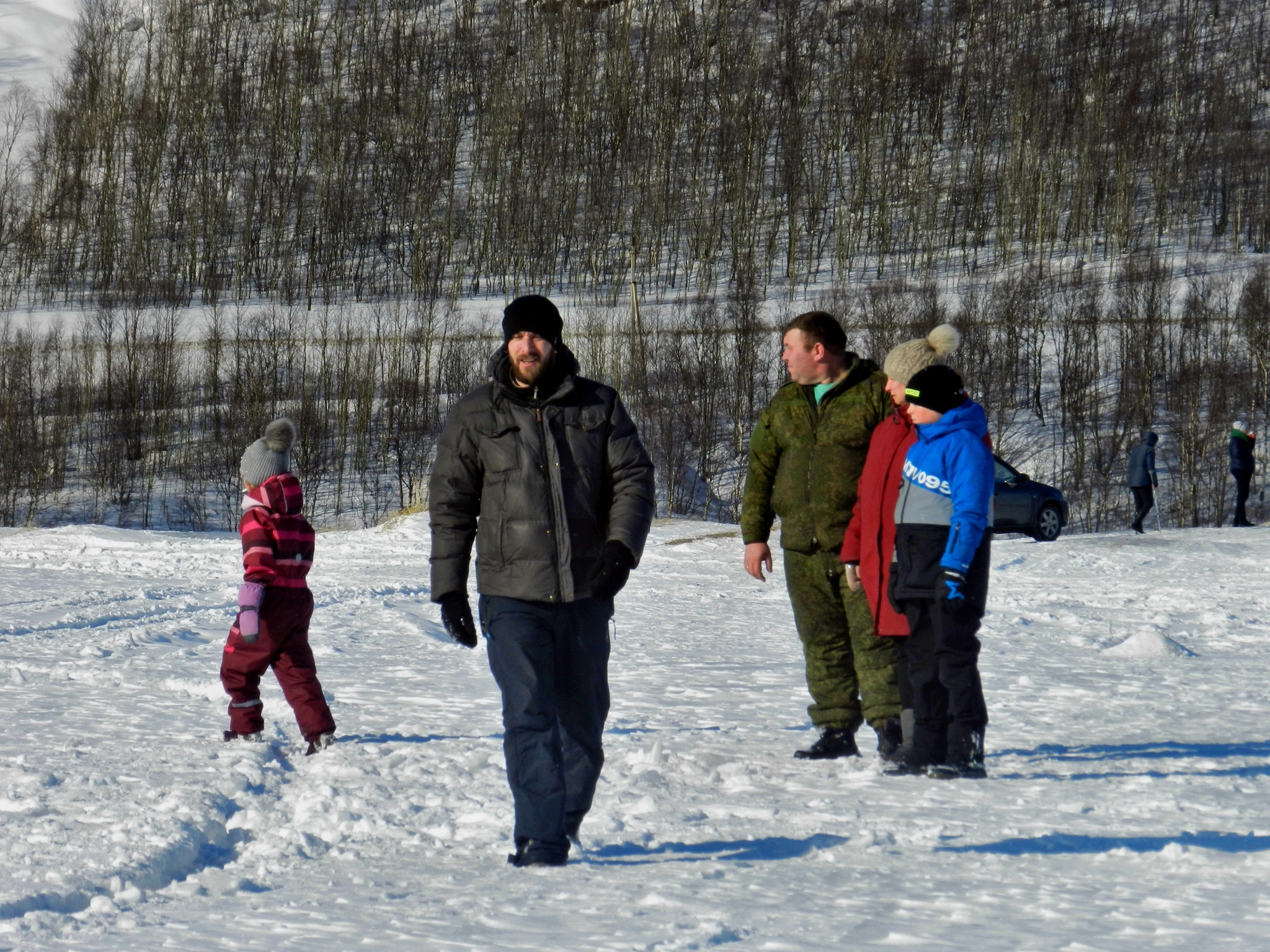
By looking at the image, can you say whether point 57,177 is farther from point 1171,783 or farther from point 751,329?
point 1171,783

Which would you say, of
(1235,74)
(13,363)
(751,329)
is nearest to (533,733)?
(751,329)

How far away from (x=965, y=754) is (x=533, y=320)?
7.45 feet

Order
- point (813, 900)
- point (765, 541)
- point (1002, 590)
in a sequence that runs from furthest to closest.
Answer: point (1002, 590) < point (765, 541) < point (813, 900)

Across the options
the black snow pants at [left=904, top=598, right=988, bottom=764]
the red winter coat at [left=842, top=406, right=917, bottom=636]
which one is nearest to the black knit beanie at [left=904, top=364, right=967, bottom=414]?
the red winter coat at [left=842, top=406, right=917, bottom=636]

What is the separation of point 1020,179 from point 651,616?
40.6 m

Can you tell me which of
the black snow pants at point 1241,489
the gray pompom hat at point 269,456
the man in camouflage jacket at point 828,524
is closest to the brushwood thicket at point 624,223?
the black snow pants at point 1241,489

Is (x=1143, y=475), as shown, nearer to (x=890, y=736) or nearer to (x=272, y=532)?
(x=890, y=736)

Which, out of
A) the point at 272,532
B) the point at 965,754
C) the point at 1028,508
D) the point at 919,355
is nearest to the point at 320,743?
the point at 272,532

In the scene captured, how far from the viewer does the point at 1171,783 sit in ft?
15.3

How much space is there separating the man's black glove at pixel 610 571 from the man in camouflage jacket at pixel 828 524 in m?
1.39

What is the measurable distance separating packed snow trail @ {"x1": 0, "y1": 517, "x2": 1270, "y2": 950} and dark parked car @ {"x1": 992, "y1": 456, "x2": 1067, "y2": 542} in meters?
10.00

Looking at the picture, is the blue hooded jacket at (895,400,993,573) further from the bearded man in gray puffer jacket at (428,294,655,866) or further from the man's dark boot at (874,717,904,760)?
the bearded man in gray puffer jacket at (428,294,655,866)

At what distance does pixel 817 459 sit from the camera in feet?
16.9

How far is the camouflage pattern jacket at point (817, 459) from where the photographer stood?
5121 mm
